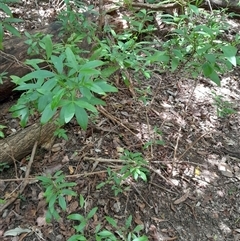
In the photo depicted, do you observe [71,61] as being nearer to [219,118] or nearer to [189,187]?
[189,187]

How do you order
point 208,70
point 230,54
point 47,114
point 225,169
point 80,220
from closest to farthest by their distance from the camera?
point 47,114 < point 230,54 < point 208,70 < point 80,220 < point 225,169

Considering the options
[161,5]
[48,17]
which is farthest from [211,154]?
[48,17]

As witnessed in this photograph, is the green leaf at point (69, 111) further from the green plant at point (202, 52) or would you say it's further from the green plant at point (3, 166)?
the green plant at point (3, 166)

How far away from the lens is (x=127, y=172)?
2338mm

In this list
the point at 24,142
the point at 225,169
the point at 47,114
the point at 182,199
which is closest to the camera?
the point at 47,114

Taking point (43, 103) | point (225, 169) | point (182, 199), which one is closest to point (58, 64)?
point (43, 103)

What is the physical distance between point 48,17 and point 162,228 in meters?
2.99

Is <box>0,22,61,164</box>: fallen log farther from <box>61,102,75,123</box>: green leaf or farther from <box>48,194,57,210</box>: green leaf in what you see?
<box>61,102,75,123</box>: green leaf

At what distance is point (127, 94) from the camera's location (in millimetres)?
3480

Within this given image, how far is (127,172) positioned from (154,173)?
49cm

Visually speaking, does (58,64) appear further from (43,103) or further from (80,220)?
(80,220)

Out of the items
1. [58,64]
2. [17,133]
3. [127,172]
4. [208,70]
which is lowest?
[127,172]

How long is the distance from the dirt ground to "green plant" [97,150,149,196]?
69 millimetres

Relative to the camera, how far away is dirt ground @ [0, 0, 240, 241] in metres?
2.47
